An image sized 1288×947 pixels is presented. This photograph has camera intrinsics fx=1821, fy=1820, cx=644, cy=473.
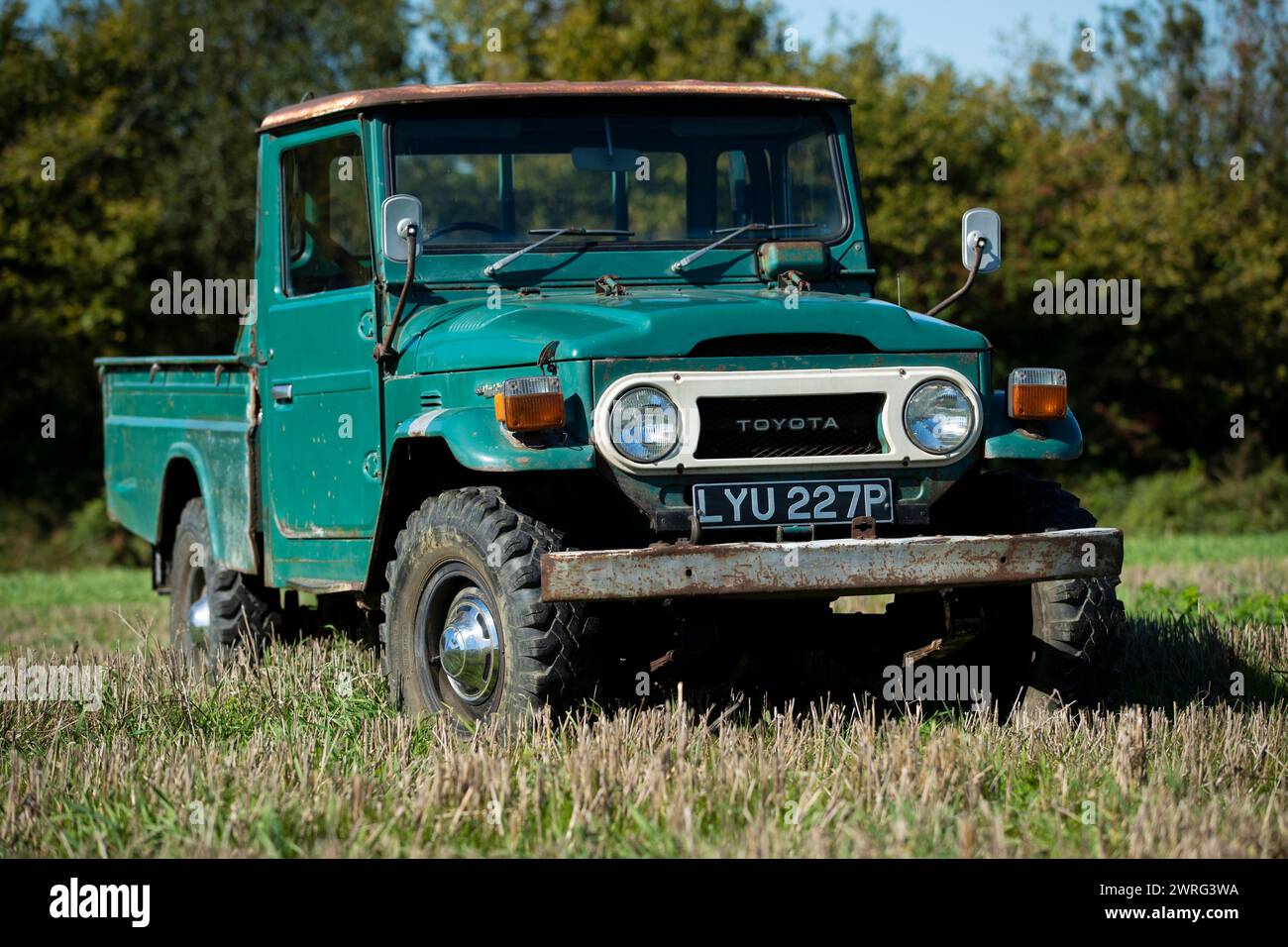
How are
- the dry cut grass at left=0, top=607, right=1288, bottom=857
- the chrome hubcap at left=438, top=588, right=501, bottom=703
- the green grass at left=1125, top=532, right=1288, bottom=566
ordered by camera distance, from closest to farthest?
the dry cut grass at left=0, top=607, right=1288, bottom=857 < the chrome hubcap at left=438, top=588, right=501, bottom=703 < the green grass at left=1125, top=532, right=1288, bottom=566

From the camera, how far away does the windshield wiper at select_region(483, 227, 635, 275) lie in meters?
6.66

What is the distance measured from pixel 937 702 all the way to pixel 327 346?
2666 mm

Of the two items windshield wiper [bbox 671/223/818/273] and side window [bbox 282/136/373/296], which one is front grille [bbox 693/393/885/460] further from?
side window [bbox 282/136/373/296]

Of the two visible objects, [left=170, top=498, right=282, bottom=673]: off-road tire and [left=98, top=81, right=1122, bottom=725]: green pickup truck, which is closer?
[left=98, top=81, right=1122, bottom=725]: green pickup truck

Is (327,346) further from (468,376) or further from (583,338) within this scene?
(583,338)

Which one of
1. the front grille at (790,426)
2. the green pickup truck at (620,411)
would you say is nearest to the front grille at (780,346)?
the green pickup truck at (620,411)

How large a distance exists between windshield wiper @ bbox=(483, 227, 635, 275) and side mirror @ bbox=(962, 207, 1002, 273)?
4.09ft

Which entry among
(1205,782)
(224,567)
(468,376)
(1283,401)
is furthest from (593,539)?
(1283,401)

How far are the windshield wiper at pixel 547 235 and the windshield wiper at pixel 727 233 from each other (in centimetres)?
25

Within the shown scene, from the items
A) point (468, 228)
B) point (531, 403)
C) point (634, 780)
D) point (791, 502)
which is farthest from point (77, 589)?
point (634, 780)

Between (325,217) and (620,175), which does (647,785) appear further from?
(325,217)

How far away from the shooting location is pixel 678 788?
4.77 meters

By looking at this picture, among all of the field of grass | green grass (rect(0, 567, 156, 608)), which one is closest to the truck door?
the field of grass

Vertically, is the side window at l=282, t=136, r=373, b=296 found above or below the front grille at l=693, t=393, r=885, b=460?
above
